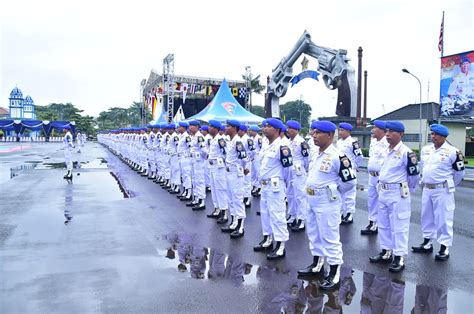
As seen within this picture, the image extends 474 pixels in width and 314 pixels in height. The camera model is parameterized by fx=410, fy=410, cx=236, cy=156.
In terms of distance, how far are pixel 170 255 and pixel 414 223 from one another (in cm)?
499

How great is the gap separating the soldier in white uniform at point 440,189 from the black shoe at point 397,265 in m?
0.83

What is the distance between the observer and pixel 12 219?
26.7ft

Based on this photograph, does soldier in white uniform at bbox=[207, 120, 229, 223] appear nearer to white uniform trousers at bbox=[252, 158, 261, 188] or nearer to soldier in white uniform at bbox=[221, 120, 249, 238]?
soldier in white uniform at bbox=[221, 120, 249, 238]

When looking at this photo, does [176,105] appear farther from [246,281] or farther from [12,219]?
[246,281]

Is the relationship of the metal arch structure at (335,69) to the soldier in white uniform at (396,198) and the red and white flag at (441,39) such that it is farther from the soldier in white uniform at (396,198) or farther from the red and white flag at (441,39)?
the soldier in white uniform at (396,198)

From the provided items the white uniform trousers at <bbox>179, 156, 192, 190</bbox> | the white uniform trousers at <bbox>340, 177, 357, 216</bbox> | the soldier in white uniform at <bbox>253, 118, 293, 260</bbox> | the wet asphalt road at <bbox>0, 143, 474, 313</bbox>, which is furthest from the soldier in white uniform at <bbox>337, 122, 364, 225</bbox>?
the white uniform trousers at <bbox>179, 156, 192, 190</bbox>

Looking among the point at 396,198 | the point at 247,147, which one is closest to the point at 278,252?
the point at 396,198

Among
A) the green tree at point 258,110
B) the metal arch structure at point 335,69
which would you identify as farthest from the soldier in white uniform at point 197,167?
the green tree at point 258,110

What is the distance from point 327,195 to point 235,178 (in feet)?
8.99

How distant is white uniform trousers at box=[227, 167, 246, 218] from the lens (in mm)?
7008

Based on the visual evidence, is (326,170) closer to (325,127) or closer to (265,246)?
(325,127)

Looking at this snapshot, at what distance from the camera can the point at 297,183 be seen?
25.6 ft

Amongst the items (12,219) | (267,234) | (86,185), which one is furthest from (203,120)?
(267,234)

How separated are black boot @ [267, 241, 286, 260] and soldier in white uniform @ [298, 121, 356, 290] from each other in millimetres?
866
